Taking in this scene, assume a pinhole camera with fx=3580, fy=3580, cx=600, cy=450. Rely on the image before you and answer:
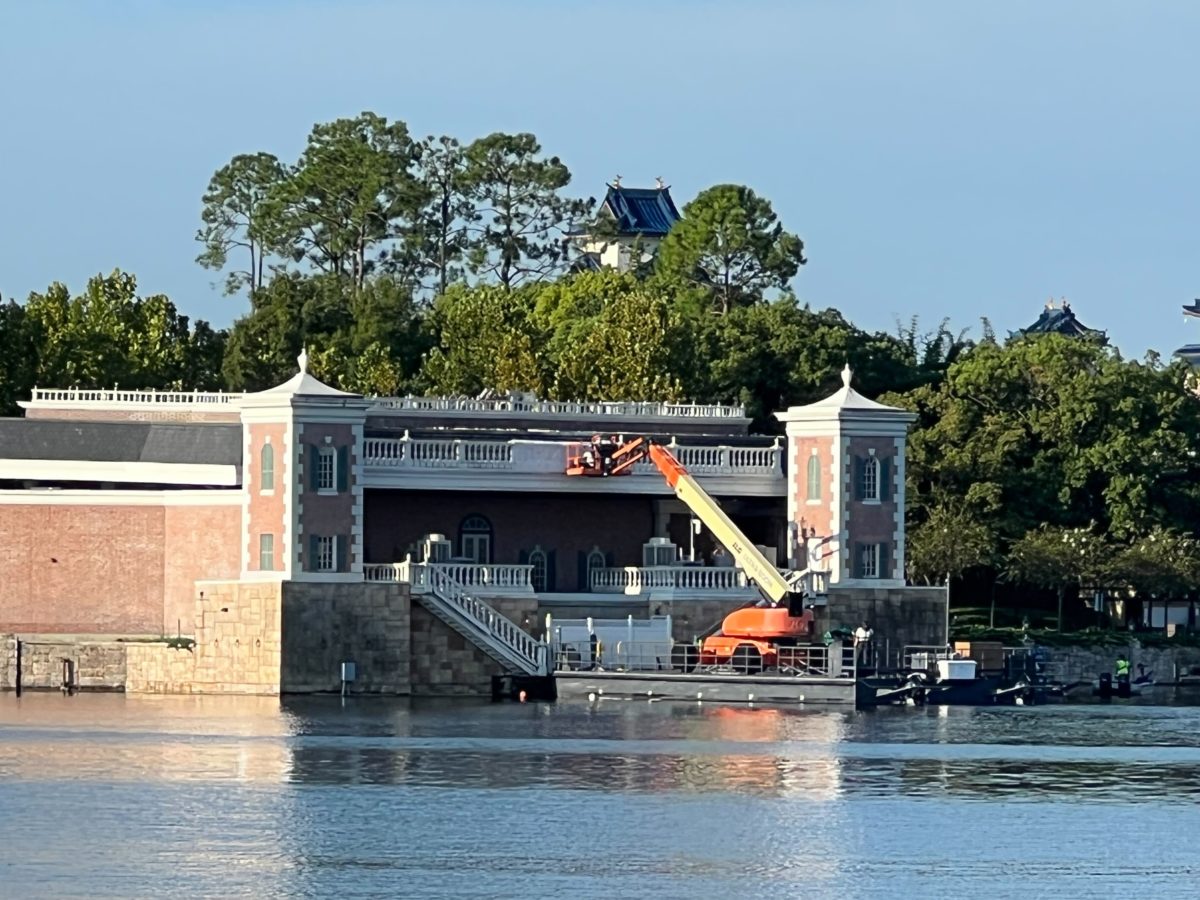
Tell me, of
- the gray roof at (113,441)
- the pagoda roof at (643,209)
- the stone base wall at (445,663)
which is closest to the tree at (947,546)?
the stone base wall at (445,663)

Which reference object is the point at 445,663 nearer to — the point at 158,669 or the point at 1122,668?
the point at 158,669

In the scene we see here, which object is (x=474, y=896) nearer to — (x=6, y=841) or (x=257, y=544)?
(x=6, y=841)

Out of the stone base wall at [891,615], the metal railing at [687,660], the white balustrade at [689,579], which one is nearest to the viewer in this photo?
the metal railing at [687,660]

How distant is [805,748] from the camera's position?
2675 inches

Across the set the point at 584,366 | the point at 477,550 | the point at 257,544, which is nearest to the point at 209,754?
the point at 257,544

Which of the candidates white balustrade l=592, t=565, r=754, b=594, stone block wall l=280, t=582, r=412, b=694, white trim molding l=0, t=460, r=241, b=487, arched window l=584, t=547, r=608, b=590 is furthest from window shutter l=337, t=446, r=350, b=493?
arched window l=584, t=547, r=608, b=590

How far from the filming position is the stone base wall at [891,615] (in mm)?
84000

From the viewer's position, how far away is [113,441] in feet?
287

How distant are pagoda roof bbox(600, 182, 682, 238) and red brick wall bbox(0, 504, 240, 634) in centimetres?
7677

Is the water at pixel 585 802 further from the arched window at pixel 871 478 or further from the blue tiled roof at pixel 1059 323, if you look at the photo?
the blue tiled roof at pixel 1059 323

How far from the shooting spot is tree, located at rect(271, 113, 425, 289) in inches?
5330

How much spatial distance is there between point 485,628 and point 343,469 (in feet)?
16.0

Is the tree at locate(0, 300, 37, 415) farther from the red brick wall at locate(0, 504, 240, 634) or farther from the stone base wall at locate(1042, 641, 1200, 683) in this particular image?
the stone base wall at locate(1042, 641, 1200, 683)

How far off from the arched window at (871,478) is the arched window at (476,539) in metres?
9.14
